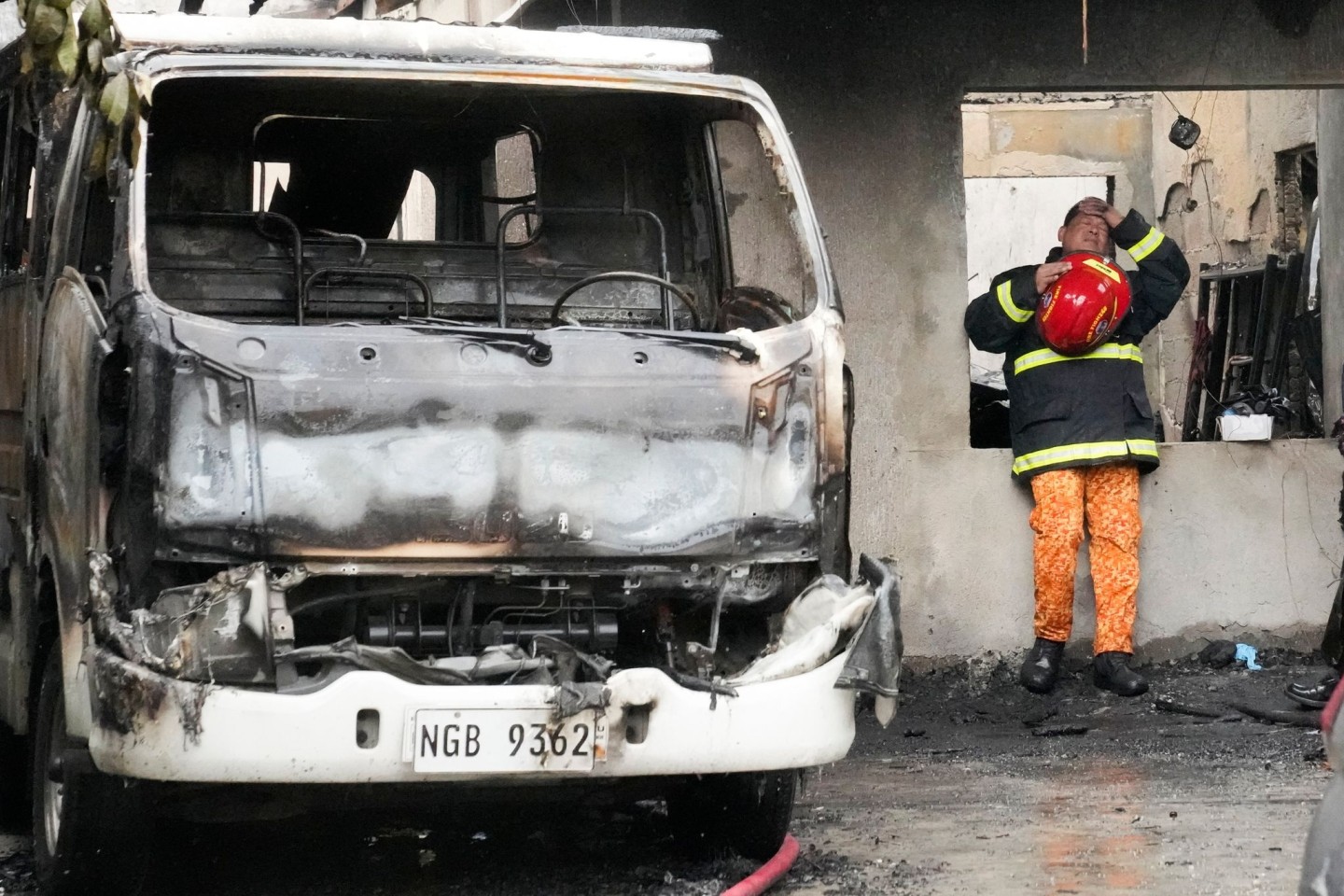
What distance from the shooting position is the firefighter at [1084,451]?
305 inches

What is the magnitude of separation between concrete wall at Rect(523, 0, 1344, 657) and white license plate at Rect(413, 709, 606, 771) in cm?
375

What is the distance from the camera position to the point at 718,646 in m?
4.96

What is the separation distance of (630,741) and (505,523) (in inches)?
22.5

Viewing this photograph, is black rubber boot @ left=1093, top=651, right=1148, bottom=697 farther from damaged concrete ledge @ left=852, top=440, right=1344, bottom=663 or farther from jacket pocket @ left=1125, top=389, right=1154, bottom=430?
jacket pocket @ left=1125, top=389, right=1154, bottom=430

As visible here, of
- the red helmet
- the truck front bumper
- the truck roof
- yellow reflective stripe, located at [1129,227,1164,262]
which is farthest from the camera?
yellow reflective stripe, located at [1129,227,1164,262]

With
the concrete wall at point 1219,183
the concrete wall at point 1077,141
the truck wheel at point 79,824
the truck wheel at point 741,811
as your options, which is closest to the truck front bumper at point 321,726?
the truck wheel at point 79,824

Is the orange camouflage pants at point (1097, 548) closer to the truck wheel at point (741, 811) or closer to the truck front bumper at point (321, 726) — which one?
the truck wheel at point (741, 811)

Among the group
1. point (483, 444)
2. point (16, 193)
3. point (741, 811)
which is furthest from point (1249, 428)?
point (16, 193)

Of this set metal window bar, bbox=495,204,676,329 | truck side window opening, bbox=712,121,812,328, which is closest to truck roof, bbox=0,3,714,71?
metal window bar, bbox=495,204,676,329

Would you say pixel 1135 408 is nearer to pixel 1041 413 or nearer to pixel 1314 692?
pixel 1041 413

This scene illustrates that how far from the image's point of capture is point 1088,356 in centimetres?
781

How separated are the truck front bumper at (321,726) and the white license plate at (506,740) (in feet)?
0.05

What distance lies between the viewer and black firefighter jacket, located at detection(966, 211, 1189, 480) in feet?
25.4

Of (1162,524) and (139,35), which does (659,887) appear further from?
(1162,524)
